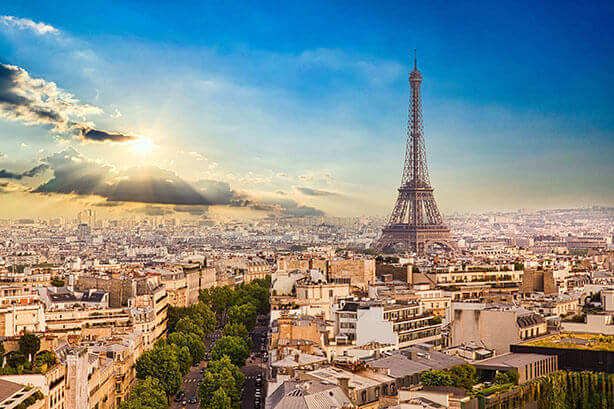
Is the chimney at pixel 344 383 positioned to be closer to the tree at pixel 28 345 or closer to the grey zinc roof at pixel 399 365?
the grey zinc roof at pixel 399 365

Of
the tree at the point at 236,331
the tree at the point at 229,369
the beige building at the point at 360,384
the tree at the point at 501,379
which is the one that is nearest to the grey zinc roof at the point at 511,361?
the tree at the point at 501,379

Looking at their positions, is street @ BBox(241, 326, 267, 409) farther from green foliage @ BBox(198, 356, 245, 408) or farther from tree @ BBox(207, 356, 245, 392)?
green foliage @ BBox(198, 356, 245, 408)

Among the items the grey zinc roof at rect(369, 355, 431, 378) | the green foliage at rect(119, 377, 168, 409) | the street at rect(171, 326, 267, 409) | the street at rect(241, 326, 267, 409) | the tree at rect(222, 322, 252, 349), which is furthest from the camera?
the tree at rect(222, 322, 252, 349)

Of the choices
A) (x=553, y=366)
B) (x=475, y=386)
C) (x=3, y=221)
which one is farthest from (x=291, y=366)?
(x=3, y=221)

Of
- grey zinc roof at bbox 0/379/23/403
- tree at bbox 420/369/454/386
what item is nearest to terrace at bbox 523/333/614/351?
tree at bbox 420/369/454/386

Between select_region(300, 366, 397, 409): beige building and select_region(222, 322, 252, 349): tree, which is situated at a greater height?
select_region(300, 366, 397, 409): beige building

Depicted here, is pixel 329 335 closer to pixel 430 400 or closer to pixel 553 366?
pixel 553 366
